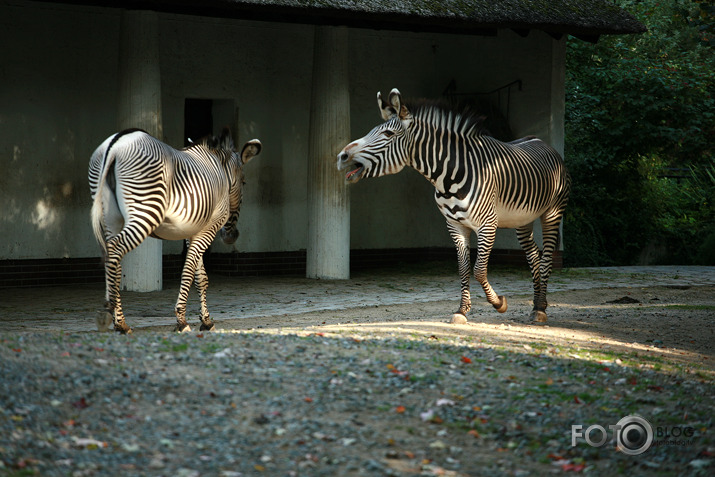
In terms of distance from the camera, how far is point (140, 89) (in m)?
12.3

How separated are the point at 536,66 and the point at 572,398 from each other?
10.7 meters

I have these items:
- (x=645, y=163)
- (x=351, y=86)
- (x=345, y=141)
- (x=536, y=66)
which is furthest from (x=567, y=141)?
(x=345, y=141)

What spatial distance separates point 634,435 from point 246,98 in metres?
10.5

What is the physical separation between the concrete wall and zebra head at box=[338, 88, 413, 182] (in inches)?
211

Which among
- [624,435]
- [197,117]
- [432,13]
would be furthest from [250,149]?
[624,435]

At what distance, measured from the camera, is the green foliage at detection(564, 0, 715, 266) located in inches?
774

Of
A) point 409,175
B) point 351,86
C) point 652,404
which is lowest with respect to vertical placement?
point 652,404

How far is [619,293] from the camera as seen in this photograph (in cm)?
1302

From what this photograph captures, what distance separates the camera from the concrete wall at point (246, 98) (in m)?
13.0

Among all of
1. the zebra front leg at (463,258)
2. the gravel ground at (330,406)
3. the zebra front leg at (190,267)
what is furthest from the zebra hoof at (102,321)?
the zebra front leg at (463,258)

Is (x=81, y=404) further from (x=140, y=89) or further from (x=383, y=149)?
(x=140, y=89)

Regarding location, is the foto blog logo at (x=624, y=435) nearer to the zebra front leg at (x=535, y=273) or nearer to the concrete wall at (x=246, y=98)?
the zebra front leg at (x=535, y=273)

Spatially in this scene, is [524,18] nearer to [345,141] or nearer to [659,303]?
[345,141]

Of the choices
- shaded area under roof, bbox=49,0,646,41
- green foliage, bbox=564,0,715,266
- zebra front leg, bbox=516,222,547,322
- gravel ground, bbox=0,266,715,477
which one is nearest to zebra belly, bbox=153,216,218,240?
gravel ground, bbox=0,266,715,477
